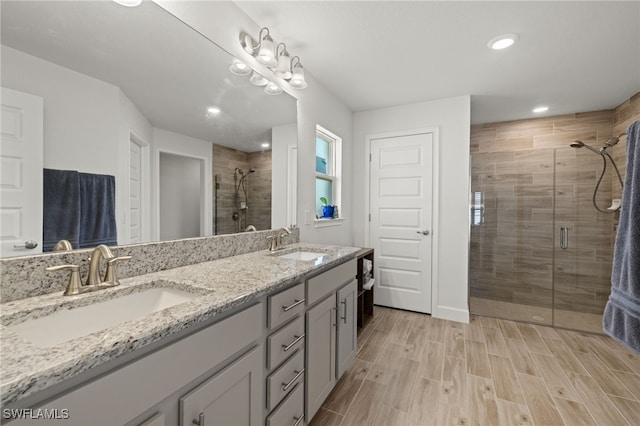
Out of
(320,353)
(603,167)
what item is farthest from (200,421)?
(603,167)

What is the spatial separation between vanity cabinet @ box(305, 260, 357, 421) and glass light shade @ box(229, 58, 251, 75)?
1.31 meters

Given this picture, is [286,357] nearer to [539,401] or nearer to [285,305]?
[285,305]

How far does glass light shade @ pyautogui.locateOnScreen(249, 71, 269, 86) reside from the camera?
177cm

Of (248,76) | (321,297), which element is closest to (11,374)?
(321,297)

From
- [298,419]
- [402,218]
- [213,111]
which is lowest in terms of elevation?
[298,419]

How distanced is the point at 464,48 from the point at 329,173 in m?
1.64

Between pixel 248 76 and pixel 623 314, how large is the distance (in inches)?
87.1

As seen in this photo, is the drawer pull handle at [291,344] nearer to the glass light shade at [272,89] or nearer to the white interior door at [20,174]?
the white interior door at [20,174]

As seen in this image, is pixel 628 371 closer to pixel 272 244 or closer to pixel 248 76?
pixel 272 244

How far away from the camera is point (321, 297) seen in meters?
1.47

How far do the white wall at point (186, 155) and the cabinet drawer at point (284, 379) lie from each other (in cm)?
80

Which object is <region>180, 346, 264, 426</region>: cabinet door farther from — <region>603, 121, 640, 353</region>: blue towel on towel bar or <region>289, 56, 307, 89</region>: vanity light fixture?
<region>289, 56, 307, 89</region>: vanity light fixture

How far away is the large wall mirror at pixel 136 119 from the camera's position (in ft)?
2.76

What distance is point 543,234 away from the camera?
3125 millimetres
